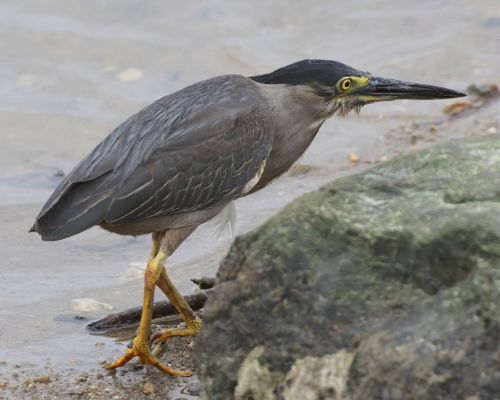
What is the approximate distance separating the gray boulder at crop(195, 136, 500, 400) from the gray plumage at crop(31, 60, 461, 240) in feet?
6.31

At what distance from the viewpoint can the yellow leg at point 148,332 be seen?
16.6 feet

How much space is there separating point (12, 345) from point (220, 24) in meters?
6.34

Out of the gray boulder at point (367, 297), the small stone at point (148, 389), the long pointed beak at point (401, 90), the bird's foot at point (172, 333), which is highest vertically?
the long pointed beak at point (401, 90)

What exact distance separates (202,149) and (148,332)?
101 centimetres

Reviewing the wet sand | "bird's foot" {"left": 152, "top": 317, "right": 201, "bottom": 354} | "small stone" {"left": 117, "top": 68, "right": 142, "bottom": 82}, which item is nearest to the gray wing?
"bird's foot" {"left": 152, "top": 317, "right": 201, "bottom": 354}

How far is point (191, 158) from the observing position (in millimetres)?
5551

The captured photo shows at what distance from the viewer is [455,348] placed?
3.05 meters

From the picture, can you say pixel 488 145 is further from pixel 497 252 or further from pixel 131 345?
pixel 131 345

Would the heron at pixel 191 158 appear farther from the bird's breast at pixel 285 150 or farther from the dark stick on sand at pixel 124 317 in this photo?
the dark stick on sand at pixel 124 317

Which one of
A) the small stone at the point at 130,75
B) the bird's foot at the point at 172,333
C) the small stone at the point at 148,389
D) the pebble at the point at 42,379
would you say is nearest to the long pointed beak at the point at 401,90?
the bird's foot at the point at 172,333

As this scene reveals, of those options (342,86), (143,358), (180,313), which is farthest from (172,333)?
(342,86)

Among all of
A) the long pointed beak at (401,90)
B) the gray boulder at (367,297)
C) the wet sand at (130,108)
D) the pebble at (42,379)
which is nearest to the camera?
the gray boulder at (367,297)

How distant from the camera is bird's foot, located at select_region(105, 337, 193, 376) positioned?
5039mm

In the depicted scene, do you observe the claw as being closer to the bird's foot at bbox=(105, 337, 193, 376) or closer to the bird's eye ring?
the bird's foot at bbox=(105, 337, 193, 376)
